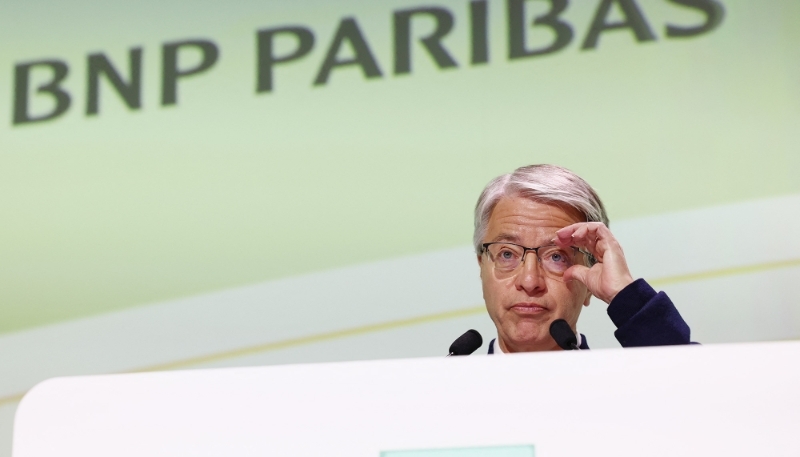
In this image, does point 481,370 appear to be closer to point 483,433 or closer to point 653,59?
point 483,433

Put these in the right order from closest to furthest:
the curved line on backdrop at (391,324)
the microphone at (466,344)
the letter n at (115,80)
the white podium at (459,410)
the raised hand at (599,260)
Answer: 1. the white podium at (459,410)
2. the microphone at (466,344)
3. the raised hand at (599,260)
4. the curved line on backdrop at (391,324)
5. the letter n at (115,80)

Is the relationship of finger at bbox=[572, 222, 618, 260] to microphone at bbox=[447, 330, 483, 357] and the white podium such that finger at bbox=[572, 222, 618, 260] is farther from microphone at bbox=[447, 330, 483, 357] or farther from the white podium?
the white podium

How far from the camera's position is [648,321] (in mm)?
1816

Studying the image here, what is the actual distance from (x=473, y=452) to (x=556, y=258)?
1.20 m

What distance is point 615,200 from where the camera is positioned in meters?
2.75

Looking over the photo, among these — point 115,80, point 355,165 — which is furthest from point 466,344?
point 115,80

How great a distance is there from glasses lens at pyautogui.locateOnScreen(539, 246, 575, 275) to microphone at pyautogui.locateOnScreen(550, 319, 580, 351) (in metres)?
0.41

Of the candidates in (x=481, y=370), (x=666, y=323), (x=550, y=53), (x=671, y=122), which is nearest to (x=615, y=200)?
(x=671, y=122)

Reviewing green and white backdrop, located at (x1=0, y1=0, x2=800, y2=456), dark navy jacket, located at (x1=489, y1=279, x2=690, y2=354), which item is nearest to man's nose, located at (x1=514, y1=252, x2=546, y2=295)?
dark navy jacket, located at (x1=489, y1=279, x2=690, y2=354)

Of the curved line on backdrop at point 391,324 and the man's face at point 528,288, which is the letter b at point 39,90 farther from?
the man's face at point 528,288

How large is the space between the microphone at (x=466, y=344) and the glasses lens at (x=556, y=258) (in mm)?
469

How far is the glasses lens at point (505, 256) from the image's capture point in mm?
2234

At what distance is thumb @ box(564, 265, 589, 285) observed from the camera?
2.12 meters

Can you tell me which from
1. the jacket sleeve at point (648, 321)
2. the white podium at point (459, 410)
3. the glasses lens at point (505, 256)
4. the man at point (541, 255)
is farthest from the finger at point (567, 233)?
the white podium at point (459, 410)
